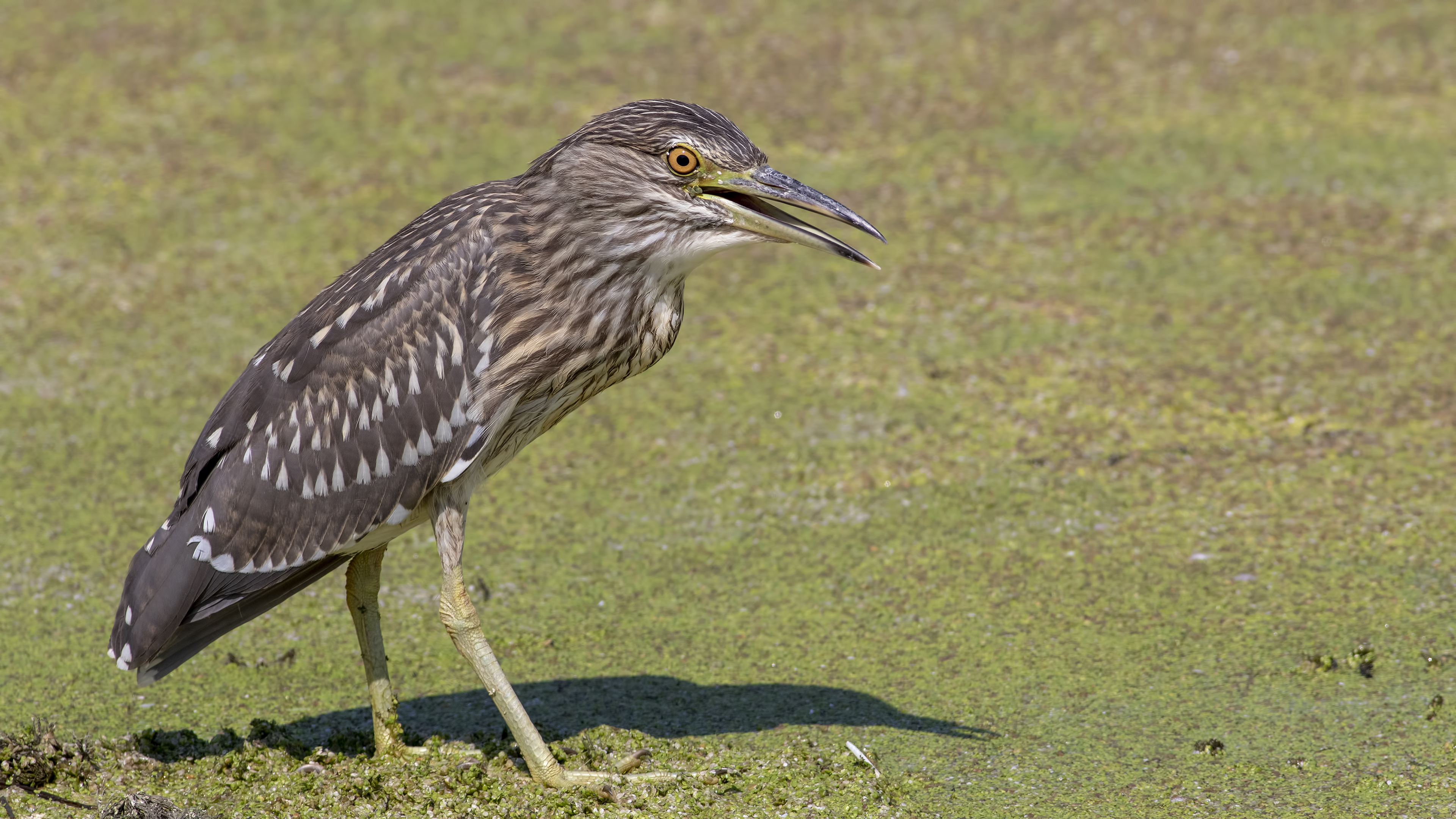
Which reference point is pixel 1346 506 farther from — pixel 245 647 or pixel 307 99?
pixel 307 99

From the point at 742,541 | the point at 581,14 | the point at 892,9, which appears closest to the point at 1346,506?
the point at 742,541

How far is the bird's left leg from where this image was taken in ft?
14.5

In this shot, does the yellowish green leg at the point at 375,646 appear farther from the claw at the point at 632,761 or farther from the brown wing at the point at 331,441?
the claw at the point at 632,761

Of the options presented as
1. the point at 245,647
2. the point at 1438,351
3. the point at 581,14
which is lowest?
the point at 245,647

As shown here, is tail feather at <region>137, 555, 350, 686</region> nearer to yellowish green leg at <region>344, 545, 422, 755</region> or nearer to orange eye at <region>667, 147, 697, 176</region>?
yellowish green leg at <region>344, 545, 422, 755</region>

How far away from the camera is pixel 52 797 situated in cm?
434

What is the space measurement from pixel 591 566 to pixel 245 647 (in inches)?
57.2

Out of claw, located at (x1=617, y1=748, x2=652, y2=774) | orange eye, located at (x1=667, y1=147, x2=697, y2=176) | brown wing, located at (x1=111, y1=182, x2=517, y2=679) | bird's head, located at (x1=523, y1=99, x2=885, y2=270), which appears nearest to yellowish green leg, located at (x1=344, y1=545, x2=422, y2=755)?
brown wing, located at (x1=111, y1=182, x2=517, y2=679)

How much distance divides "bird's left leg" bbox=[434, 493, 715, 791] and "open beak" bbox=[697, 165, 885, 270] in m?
1.25

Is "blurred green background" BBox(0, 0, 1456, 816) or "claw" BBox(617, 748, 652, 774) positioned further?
"blurred green background" BBox(0, 0, 1456, 816)

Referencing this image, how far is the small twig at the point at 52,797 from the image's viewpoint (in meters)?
4.33

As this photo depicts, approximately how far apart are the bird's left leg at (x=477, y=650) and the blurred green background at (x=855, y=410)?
96 mm

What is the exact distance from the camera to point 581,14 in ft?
36.5

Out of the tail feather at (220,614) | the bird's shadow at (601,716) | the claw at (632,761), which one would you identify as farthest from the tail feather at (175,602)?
the claw at (632,761)
